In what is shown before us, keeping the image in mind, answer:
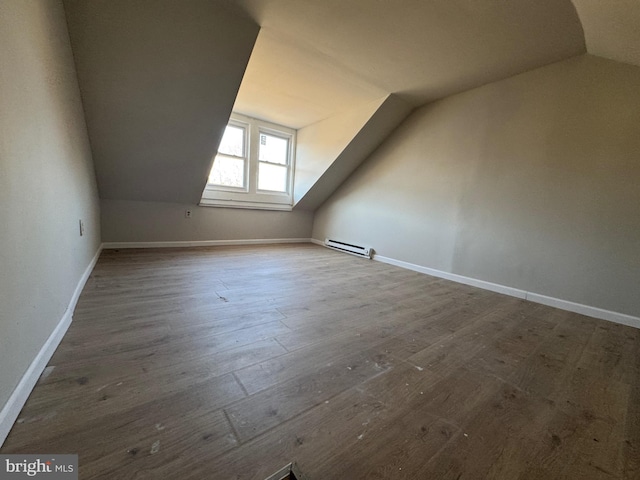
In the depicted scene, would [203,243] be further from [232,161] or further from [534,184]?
[534,184]

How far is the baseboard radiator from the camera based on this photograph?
4.42 meters

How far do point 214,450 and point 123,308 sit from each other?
1.50 metres

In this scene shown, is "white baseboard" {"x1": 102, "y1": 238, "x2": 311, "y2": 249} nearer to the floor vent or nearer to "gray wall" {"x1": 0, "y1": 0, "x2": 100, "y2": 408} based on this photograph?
"gray wall" {"x1": 0, "y1": 0, "x2": 100, "y2": 408}

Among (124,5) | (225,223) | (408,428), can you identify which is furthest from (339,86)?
(408,428)

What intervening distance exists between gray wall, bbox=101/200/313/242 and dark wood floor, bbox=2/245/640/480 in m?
1.94

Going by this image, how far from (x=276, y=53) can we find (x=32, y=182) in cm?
239

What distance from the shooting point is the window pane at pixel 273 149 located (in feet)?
16.3

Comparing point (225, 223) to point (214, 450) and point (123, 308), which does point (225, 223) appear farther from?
point (214, 450)

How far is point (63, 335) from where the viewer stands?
145cm

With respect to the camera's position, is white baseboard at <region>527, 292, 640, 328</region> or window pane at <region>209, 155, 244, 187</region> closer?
white baseboard at <region>527, 292, 640, 328</region>

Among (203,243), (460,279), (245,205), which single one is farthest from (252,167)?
(460,279)

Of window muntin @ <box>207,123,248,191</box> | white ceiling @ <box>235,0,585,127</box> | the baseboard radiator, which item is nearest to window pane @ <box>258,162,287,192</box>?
window muntin @ <box>207,123,248,191</box>

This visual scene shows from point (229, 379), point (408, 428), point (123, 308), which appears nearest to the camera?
point (408, 428)

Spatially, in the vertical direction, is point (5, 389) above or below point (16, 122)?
below
